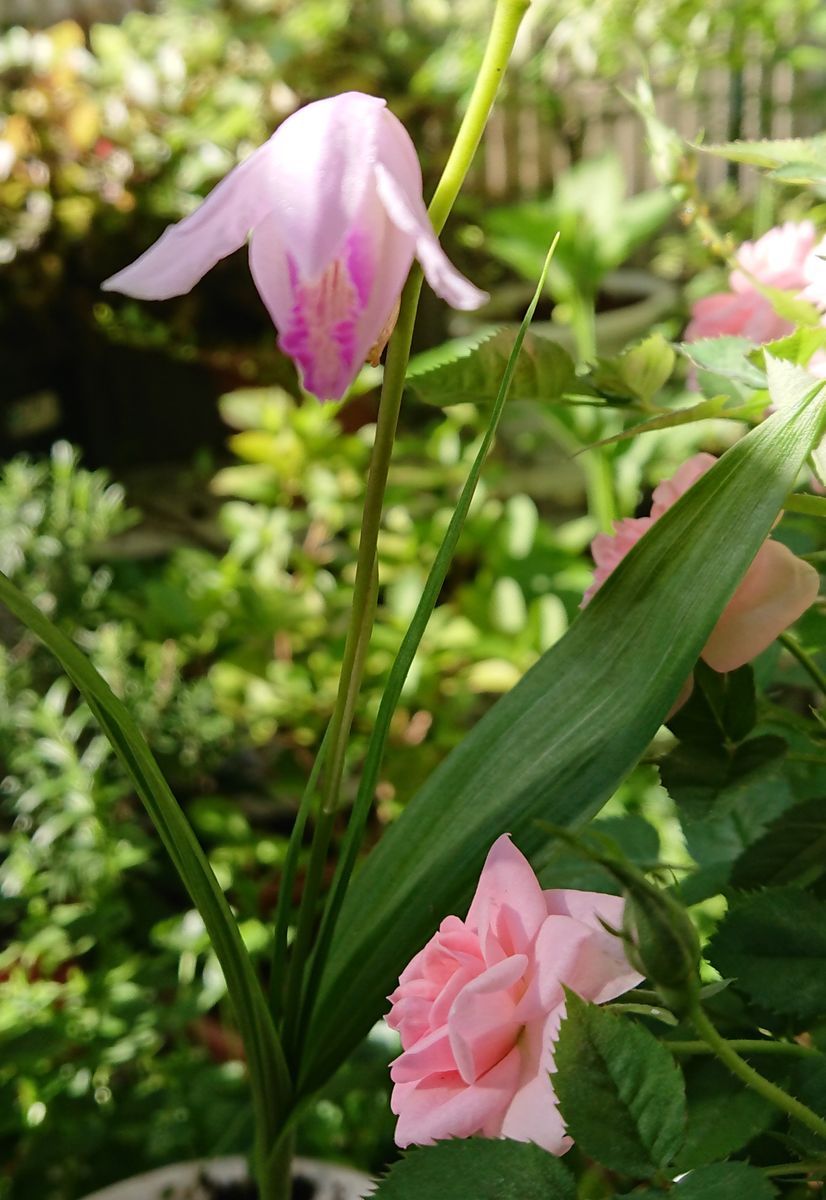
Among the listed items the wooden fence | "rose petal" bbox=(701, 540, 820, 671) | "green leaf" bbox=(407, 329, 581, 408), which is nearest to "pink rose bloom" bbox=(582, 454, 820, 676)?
"rose petal" bbox=(701, 540, 820, 671)

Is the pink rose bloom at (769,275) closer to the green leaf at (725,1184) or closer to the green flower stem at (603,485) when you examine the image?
the green leaf at (725,1184)

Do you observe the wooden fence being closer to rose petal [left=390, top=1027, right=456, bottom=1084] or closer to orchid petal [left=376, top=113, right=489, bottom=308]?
orchid petal [left=376, top=113, right=489, bottom=308]

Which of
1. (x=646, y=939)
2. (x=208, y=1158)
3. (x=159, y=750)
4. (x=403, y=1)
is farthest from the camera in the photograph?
(x=403, y=1)

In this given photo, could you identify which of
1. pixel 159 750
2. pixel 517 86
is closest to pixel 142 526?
pixel 159 750

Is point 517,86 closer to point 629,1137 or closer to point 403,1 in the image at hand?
point 403,1

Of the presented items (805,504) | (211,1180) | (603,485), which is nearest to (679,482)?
(805,504)

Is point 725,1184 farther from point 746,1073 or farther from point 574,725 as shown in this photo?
point 574,725
